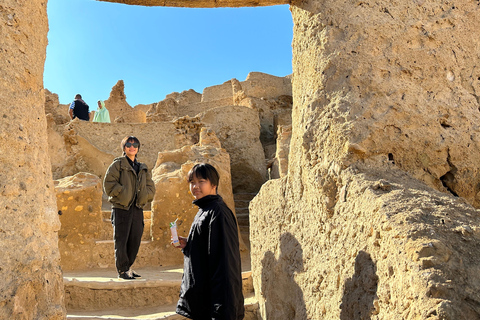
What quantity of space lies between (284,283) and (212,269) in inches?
38.9

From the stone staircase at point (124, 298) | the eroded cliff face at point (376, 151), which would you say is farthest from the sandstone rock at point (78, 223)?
the eroded cliff face at point (376, 151)

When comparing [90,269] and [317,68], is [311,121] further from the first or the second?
[90,269]

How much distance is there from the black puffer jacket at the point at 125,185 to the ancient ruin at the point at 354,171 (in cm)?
140

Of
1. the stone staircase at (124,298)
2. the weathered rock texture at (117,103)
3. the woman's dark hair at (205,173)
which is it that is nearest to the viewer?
the woman's dark hair at (205,173)

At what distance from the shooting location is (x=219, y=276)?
1931mm

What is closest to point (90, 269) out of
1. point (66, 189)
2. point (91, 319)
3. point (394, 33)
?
point (66, 189)

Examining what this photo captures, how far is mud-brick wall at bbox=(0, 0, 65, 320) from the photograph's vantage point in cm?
180

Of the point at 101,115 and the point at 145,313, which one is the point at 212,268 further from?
the point at 101,115

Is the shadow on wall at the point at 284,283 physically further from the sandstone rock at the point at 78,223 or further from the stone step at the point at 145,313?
the sandstone rock at the point at 78,223

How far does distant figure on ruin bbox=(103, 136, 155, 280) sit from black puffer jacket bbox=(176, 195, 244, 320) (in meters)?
1.86

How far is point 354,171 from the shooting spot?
2.16m

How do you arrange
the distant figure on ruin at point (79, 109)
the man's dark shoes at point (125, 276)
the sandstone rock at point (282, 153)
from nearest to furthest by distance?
1. the man's dark shoes at point (125, 276)
2. the sandstone rock at point (282, 153)
3. the distant figure on ruin at point (79, 109)

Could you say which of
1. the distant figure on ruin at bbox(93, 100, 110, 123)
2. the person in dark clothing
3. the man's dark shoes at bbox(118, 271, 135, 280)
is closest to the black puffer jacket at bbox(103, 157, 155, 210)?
the man's dark shoes at bbox(118, 271, 135, 280)

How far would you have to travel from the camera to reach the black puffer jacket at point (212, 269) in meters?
1.90
